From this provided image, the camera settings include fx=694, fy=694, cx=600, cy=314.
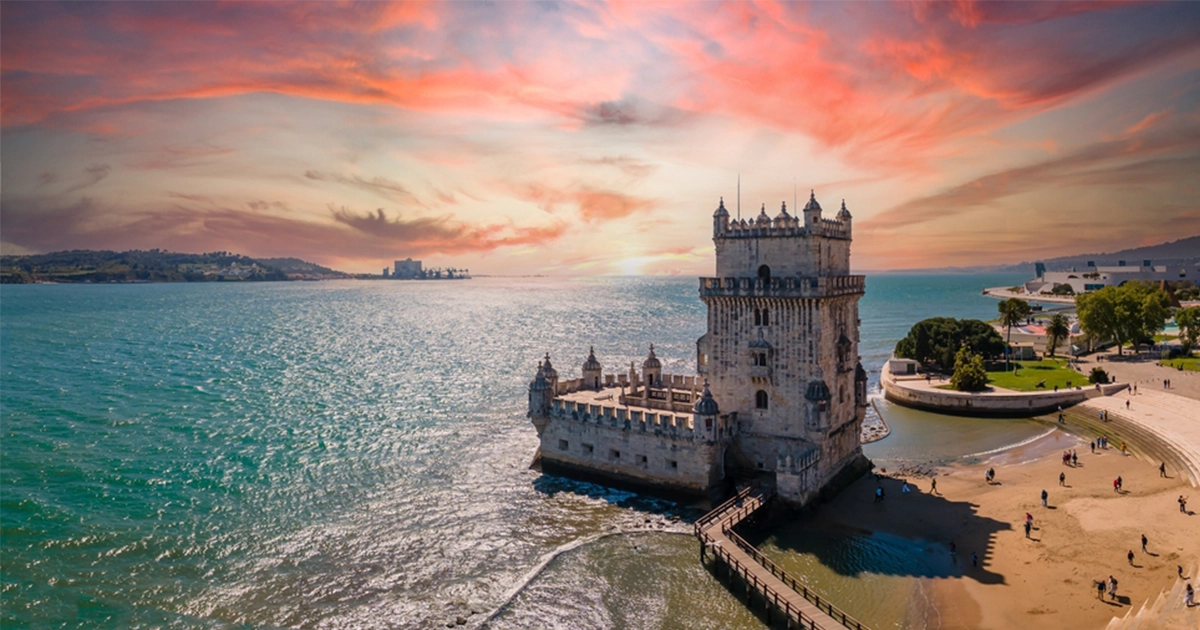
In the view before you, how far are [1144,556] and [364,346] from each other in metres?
116

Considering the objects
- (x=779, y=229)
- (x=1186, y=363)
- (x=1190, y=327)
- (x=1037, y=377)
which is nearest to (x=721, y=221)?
(x=779, y=229)

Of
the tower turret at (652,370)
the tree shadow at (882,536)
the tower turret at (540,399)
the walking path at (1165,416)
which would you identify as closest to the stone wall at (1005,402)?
the walking path at (1165,416)

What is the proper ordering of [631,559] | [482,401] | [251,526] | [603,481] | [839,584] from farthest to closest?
1. [482,401]
2. [603,481]
3. [251,526]
4. [631,559]
5. [839,584]

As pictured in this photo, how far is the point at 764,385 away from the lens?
1743 inches

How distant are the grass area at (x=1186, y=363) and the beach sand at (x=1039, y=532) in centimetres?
3829

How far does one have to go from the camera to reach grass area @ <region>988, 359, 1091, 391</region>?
76.2 m

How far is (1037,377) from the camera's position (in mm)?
81375

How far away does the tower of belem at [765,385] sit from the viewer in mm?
42625

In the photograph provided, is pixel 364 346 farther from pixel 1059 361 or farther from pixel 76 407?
pixel 1059 361

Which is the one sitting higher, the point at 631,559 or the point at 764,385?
the point at 764,385

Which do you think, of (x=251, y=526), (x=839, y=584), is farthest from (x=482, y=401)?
(x=839, y=584)

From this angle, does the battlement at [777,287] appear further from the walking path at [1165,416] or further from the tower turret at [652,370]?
the walking path at [1165,416]

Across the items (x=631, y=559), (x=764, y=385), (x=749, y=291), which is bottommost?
(x=631, y=559)

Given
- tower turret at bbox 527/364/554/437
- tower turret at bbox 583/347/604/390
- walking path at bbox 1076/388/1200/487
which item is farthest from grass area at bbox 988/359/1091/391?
tower turret at bbox 527/364/554/437
